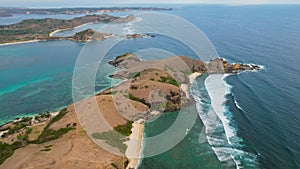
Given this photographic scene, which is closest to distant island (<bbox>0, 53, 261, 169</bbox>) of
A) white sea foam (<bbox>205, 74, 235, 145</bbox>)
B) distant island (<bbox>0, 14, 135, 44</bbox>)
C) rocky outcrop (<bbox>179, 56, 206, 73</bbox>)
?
white sea foam (<bbox>205, 74, 235, 145</bbox>)

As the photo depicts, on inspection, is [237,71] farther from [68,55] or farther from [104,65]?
[68,55]

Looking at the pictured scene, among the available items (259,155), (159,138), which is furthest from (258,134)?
(159,138)

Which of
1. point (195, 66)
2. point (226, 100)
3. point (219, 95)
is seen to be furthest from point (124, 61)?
point (226, 100)

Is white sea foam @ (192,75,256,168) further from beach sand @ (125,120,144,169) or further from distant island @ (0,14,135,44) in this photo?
distant island @ (0,14,135,44)

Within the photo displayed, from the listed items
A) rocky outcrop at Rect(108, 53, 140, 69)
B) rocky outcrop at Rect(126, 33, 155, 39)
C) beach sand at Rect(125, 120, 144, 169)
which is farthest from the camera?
rocky outcrop at Rect(126, 33, 155, 39)

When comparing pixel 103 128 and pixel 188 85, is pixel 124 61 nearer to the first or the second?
pixel 188 85

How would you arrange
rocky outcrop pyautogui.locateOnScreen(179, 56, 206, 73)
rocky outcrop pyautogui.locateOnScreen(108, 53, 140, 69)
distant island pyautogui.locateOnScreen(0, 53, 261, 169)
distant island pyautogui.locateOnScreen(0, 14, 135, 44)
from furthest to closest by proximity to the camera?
distant island pyautogui.locateOnScreen(0, 14, 135, 44) < rocky outcrop pyautogui.locateOnScreen(108, 53, 140, 69) < rocky outcrop pyautogui.locateOnScreen(179, 56, 206, 73) < distant island pyautogui.locateOnScreen(0, 53, 261, 169)
